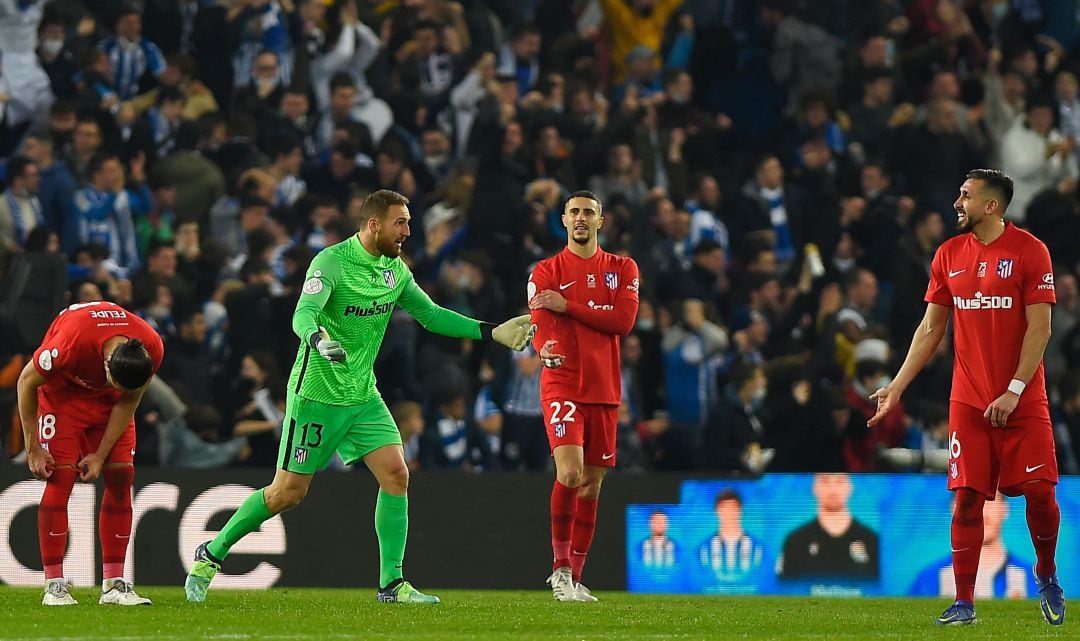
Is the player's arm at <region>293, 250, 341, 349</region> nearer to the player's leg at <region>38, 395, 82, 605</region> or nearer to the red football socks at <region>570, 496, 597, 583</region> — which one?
the player's leg at <region>38, 395, 82, 605</region>

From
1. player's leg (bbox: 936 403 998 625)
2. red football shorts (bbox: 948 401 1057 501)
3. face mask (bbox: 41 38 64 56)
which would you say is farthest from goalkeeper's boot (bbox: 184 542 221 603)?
face mask (bbox: 41 38 64 56)

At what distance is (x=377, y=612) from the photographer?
1035cm

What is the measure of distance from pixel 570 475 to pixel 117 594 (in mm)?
3046

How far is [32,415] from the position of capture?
33.2 feet

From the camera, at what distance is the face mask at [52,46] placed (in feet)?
60.2

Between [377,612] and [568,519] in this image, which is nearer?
[377,612]

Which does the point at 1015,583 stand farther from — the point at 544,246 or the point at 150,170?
the point at 150,170

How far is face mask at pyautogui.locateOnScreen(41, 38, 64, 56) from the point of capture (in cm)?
1834

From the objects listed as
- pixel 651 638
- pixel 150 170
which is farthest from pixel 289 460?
pixel 150 170

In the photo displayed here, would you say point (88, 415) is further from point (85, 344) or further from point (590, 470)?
point (590, 470)

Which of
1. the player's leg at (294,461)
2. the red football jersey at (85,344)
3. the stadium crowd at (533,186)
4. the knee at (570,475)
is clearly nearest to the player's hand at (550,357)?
the knee at (570,475)

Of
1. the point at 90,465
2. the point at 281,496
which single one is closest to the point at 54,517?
the point at 90,465

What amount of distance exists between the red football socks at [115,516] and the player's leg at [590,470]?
3062 mm

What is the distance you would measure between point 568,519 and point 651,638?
3079 millimetres
